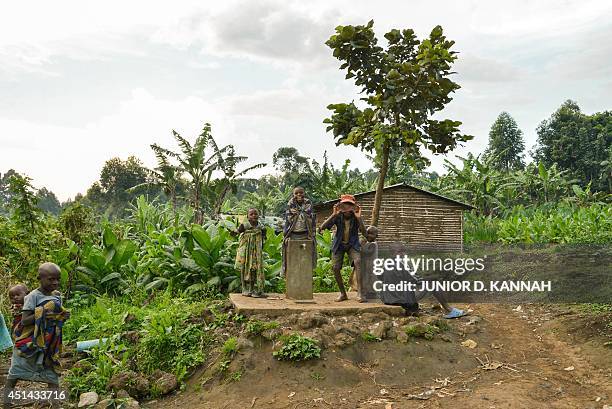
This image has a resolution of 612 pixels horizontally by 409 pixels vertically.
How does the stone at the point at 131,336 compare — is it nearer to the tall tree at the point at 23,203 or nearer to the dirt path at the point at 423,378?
the dirt path at the point at 423,378

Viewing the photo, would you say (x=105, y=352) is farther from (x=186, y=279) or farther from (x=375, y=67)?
(x=375, y=67)

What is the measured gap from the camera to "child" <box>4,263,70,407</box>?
4.60 meters

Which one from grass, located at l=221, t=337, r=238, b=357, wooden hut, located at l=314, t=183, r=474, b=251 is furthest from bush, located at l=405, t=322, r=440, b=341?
wooden hut, located at l=314, t=183, r=474, b=251

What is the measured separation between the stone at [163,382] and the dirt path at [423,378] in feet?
0.50

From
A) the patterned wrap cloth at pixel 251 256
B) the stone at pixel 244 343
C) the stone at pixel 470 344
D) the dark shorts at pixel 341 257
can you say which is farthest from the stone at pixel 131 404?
the stone at pixel 470 344

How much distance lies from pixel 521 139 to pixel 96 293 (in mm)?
34107

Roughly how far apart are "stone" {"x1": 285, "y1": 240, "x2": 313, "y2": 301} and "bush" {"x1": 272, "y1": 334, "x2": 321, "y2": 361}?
1.46 meters

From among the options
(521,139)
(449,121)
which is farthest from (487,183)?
(521,139)

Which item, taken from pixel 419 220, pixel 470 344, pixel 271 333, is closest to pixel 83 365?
pixel 271 333

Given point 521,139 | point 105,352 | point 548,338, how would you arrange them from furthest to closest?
1. point 521,139
2. point 548,338
3. point 105,352

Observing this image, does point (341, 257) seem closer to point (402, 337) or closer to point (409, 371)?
point (402, 337)

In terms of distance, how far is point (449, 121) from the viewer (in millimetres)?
8844

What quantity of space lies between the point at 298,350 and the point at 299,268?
1.70 metres

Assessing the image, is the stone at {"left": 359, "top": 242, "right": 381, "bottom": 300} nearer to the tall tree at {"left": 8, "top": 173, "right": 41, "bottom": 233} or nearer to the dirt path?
the dirt path
